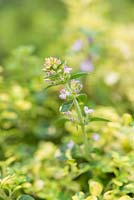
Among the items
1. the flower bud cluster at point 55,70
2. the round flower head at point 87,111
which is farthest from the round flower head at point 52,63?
the round flower head at point 87,111

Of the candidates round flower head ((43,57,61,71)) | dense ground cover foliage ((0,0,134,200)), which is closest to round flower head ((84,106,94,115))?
dense ground cover foliage ((0,0,134,200))

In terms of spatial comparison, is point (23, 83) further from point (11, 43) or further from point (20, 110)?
point (11, 43)

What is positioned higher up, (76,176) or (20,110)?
(20,110)

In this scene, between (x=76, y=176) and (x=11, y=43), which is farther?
(x=11, y=43)

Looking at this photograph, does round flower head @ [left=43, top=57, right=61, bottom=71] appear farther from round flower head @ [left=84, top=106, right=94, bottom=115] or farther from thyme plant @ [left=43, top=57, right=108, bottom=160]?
round flower head @ [left=84, top=106, right=94, bottom=115]

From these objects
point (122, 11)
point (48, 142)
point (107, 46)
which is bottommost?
point (48, 142)

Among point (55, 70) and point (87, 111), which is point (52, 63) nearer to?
point (55, 70)

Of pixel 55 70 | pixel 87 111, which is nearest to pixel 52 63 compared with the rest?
pixel 55 70

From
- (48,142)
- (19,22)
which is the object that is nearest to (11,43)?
(19,22)

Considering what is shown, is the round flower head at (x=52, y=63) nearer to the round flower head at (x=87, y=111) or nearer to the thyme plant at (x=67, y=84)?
the thyme plant at (x=67, y=84)
